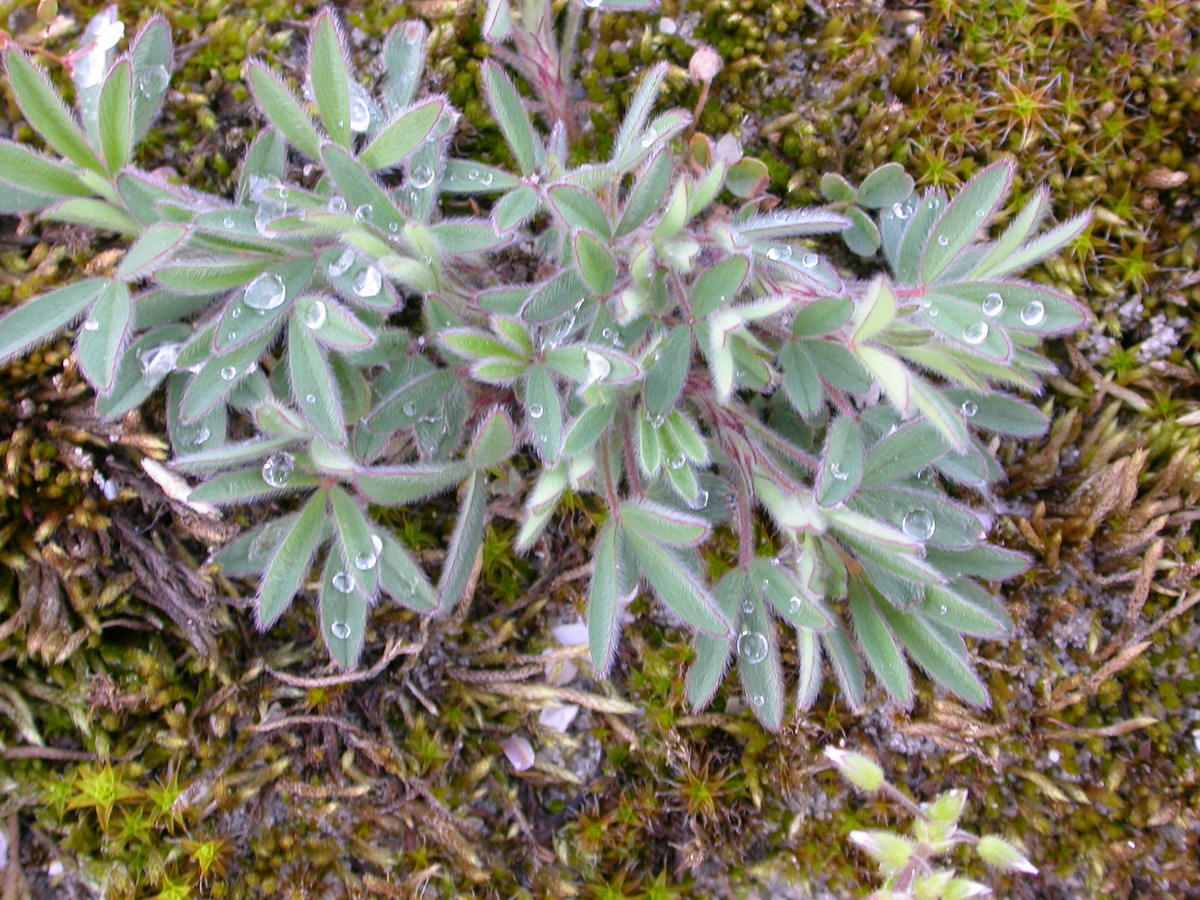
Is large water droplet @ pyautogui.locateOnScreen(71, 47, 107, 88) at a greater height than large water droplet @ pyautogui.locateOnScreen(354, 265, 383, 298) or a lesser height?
greater

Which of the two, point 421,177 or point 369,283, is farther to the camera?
point 421,177

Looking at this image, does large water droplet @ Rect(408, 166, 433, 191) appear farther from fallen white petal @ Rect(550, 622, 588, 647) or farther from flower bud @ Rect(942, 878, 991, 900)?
flower bud @ Rect(942, 878, 991, 900)

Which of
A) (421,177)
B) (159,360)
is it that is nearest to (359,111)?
(421,177)

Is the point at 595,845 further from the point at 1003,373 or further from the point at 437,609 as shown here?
the point at 1003,373

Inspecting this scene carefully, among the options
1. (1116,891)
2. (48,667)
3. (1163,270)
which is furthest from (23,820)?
(1163,270)

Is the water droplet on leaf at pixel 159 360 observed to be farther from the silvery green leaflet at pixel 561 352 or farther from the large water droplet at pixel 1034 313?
the large water droplet at pixel 1034 313

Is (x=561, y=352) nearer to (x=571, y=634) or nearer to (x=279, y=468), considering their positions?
(x=279, y=468)

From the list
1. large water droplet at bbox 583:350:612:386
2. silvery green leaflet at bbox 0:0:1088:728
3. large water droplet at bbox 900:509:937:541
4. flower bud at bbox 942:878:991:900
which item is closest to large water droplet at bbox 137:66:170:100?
silvery green leaflet at bbox 0:0:1088:728

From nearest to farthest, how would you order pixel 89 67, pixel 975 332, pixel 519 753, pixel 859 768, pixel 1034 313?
1. pixel 975 332
2. pixel 1034 313
3. pixel 859 768
4. pixel 89 67
5. pixel 519 753
